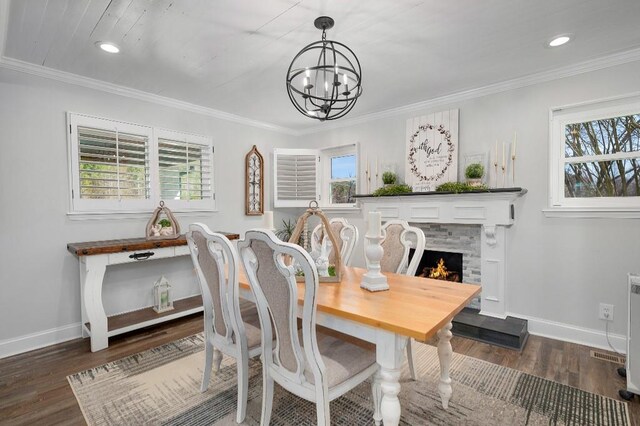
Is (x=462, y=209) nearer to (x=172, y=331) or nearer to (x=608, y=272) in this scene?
(x=608, y=272)

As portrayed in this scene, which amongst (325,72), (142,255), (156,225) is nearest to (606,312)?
(325,72)

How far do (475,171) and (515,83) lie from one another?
3.06ft

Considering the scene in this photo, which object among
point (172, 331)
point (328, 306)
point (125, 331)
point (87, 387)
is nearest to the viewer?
point (328, 306)

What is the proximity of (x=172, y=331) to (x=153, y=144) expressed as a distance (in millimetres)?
2027

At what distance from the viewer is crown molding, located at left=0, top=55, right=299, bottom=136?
2.62 metres

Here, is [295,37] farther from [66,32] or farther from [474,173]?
[474,173]

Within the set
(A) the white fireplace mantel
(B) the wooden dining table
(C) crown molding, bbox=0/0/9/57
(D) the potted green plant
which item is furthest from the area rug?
(C) crown molding, bbox=0/0/9/57

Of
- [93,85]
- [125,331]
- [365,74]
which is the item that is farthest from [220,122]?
[125,331]

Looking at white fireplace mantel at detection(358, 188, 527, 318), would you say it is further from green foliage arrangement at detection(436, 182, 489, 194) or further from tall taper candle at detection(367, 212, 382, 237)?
tall taper candle at detection(367, 212, 382, 237)

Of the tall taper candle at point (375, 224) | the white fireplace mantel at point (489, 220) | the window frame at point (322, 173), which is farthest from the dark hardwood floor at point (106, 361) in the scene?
the window frame at point (322, 173)

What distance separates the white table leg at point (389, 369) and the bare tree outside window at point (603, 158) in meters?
2.68

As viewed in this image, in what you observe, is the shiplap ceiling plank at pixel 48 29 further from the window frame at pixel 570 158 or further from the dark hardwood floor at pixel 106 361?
the window frame at pixel 570 158

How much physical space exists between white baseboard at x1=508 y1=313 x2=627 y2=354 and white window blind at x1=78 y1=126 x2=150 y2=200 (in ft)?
13.7

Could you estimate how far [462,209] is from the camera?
10.7 ft
